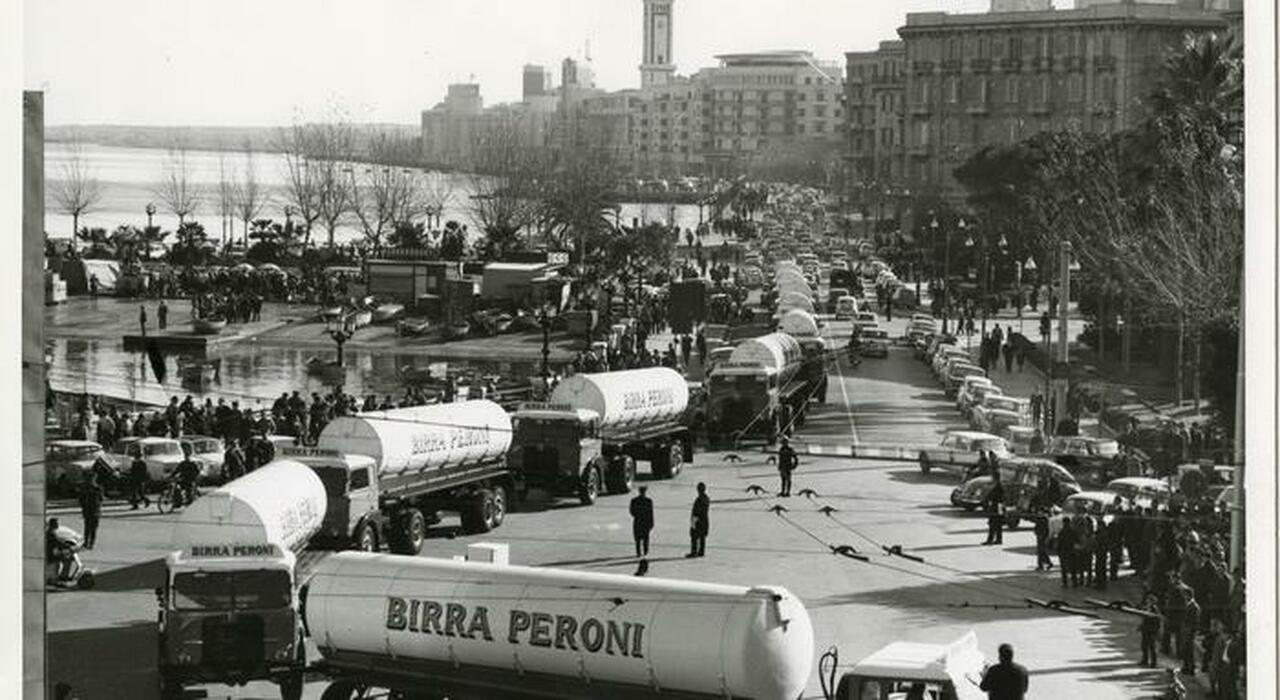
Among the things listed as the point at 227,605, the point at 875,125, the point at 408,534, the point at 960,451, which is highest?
the point at 875,125

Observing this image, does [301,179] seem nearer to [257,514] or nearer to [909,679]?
[257,514]

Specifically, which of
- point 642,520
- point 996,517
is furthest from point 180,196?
point 996,517

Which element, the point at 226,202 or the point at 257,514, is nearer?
the point at 257,514

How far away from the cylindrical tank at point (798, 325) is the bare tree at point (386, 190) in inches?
877

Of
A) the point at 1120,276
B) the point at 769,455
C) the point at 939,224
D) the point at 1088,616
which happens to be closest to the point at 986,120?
the point at 939,224

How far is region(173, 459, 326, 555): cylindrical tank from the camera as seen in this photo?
1481cm

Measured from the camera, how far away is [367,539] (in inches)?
734

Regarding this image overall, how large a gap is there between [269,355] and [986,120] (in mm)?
36903

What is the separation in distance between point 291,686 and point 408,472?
594 cm

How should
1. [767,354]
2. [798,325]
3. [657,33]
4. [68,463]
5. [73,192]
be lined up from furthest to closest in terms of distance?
[73,192] < [798,325] < [767,354] < [657,33] < [68,463]

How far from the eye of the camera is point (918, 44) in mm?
73062

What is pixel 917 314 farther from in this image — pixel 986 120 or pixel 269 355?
pixel 986 120

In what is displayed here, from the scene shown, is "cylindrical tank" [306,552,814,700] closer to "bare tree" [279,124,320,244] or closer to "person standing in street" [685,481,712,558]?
"person standing in street" [685,481,712,558]

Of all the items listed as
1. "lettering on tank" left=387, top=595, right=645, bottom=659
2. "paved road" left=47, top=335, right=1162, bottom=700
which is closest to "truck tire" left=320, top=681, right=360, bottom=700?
"lettering on tank" left=387, top=595, right=645, bottom=659
